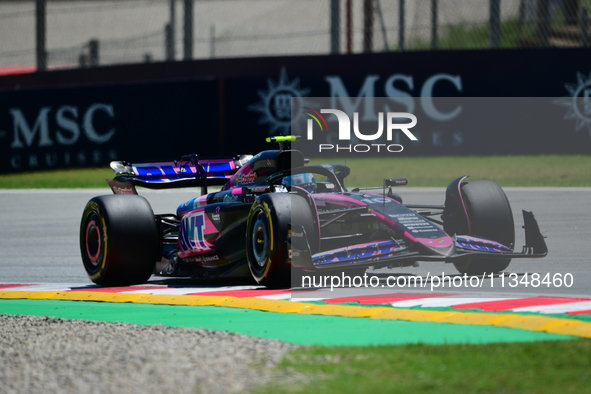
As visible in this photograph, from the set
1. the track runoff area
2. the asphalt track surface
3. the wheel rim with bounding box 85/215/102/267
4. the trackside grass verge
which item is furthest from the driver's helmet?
the trackside grass verge

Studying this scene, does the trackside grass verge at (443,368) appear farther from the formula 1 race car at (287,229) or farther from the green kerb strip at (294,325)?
the formula 1 race car at (287,229)

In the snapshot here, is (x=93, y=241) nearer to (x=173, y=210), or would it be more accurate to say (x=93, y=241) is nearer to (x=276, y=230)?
(x=276, y=230)

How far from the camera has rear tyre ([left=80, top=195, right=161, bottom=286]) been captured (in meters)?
7.82

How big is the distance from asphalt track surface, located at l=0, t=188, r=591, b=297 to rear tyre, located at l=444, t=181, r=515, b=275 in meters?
0.25

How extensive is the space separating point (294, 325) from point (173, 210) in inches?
338

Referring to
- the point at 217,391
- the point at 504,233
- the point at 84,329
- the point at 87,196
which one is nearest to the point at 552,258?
the point at 504,233

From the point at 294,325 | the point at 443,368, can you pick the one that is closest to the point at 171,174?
the point at 294,325

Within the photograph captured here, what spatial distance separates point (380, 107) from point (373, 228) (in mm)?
12494

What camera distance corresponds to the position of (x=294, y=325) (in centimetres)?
536

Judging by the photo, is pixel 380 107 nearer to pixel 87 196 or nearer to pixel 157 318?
pixel 87 196

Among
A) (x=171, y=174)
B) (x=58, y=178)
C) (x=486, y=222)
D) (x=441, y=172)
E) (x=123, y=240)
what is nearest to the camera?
(x=486, y=222)

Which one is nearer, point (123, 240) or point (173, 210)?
point (123, 240)

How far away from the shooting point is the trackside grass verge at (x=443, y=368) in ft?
12.3

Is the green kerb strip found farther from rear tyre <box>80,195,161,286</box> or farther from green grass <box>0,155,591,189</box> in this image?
green grass <box>0,155,591,189</box>
